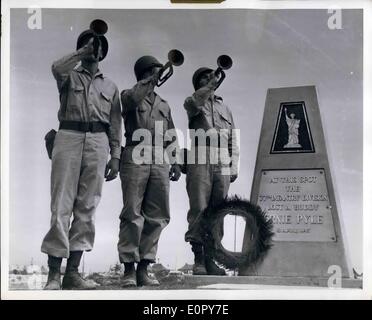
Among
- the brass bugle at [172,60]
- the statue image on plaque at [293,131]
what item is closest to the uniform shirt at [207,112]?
the brass bugle at [172,60]

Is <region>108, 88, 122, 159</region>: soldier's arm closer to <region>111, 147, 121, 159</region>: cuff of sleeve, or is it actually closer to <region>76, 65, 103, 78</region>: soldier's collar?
<region>111, 147, 121, 159</region>: cuff of sleeve

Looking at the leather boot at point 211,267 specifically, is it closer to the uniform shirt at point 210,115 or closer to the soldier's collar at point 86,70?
the uniform shirt at point 210,115

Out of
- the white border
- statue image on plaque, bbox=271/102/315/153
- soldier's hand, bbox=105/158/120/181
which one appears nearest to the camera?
the white border

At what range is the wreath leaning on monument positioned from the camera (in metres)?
5.72

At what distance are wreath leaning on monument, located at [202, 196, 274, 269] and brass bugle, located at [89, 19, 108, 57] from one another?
1391 millimetres

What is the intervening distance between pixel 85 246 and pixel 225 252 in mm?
972

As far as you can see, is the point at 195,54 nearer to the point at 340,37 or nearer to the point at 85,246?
the point at 340,37

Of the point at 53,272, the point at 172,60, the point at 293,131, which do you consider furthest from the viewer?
the point at 293,131

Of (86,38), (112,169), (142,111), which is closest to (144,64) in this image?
(142,111)

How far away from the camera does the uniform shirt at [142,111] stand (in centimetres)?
572

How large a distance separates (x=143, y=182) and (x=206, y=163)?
464mm

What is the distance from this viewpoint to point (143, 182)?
18.7 ft

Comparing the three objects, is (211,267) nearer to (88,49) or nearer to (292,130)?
(292,130)

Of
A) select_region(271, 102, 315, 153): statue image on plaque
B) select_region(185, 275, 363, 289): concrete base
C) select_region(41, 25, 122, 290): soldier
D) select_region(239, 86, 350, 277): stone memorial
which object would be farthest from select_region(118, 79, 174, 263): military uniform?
select_region(271, 102, 315, 153): statue image on plaque
